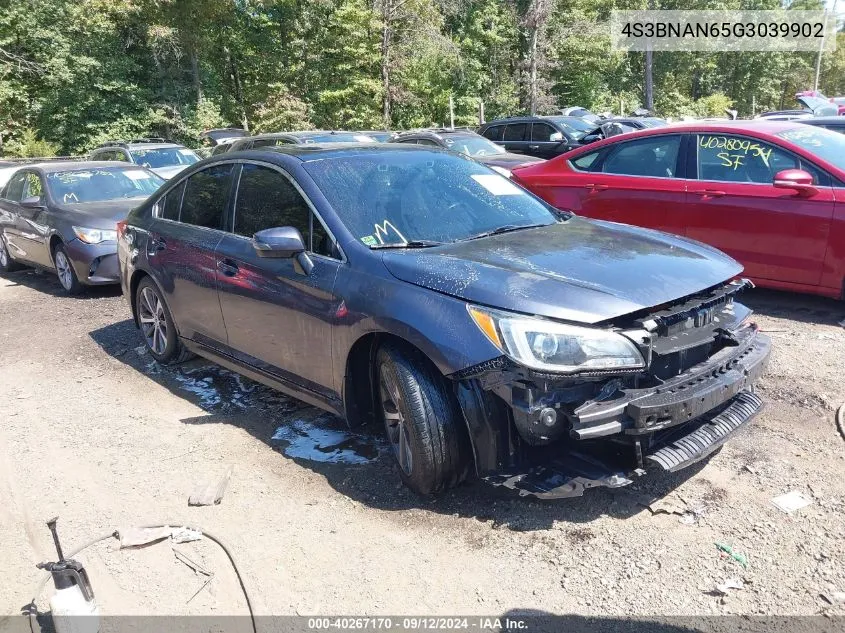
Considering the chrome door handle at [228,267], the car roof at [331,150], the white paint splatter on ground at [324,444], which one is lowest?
the white paint splatter on ground at [324,444]

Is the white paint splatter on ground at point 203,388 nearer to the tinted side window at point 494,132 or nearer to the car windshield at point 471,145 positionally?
the car windshield at point 471,145

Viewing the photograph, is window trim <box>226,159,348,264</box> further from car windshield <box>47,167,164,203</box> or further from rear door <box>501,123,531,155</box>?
rear door <box>501,123,531,155</box>

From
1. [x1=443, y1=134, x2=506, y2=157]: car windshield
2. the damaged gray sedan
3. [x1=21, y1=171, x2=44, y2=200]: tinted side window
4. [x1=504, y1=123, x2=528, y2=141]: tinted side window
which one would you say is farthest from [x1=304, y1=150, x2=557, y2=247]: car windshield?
[x1=504, y1=123, x2=528, y2=141]: tinted side window

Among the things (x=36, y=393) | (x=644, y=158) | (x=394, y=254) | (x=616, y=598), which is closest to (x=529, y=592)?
(x=616, y=598)

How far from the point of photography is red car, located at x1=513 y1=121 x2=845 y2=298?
18.5ft

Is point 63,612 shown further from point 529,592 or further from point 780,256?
point 780,256

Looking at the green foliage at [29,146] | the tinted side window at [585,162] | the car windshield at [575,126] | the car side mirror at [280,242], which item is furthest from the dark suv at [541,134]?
the green foliage at [29,146]

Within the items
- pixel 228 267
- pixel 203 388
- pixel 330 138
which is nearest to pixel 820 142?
pixel 228 267

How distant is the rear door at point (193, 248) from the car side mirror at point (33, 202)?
419 cm

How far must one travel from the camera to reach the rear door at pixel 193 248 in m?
4.62

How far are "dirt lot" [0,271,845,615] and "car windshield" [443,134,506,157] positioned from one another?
963cm

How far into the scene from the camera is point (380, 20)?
92.5 feet

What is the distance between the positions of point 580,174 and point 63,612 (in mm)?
6094

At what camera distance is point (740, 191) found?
19.9 feet
